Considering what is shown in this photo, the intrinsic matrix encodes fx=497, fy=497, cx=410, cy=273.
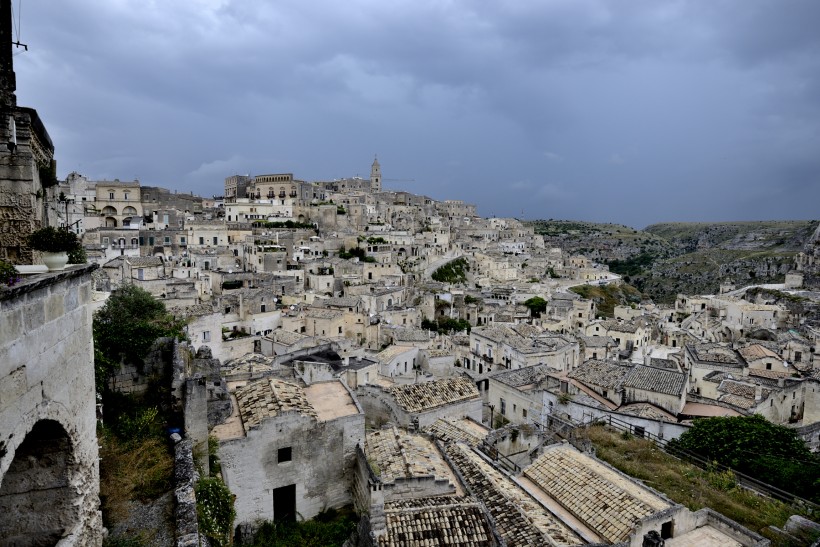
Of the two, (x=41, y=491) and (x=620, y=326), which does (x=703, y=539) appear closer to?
(x=41, y=491)

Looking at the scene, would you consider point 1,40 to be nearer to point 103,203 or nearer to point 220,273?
point 220,273

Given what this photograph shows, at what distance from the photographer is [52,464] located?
6457mm

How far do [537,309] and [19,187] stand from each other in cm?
6176

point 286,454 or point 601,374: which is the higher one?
point 286,454

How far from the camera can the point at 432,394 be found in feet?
66.6

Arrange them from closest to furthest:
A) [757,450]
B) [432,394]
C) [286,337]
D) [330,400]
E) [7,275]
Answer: [7,275] < [330,400] < [757,450] < [432,394] < [286,337]

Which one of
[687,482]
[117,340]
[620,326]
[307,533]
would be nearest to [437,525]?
[307,533]

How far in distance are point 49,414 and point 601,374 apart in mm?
26636

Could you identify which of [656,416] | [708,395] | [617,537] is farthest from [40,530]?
[708,395]

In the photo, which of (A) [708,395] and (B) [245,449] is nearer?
(B) [245,449]

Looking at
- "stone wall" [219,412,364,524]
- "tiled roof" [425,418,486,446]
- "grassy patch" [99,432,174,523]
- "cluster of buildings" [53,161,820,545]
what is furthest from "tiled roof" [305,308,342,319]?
"grassy patch" [99,432,174,523]

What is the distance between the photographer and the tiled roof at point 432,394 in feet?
63.4

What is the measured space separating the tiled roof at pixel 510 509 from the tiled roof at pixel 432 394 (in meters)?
4.28

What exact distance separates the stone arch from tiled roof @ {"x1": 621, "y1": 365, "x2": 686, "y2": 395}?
24392mm
